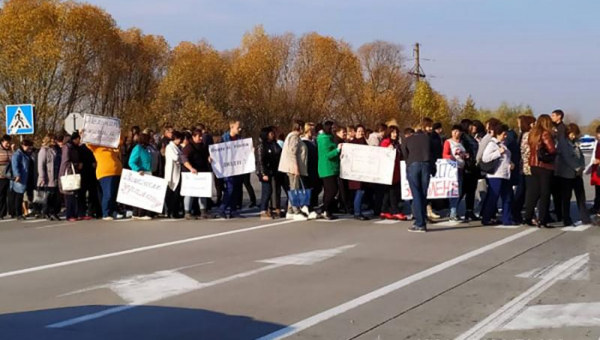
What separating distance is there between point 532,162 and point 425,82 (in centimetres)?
6079

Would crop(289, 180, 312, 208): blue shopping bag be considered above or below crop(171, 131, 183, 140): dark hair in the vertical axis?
below

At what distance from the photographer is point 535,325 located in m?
6.98

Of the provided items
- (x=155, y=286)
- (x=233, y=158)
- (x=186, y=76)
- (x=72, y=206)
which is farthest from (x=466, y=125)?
(x=186, y=76)

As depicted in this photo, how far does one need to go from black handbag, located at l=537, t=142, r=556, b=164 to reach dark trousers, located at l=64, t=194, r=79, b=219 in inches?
373

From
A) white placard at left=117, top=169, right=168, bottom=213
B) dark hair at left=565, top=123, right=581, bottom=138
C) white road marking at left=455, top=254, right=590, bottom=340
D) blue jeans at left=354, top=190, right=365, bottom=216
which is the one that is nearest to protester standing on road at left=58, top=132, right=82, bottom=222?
white placard at left=117, top=169, right=168, bottom=213

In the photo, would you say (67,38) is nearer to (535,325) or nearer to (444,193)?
(444,193)

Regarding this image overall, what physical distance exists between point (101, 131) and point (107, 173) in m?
0.89

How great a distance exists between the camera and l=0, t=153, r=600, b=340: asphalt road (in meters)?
7.04

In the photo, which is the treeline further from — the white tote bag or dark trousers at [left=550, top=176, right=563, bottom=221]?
dark trousers at [left=550, top=176, right=563, bottom=221]

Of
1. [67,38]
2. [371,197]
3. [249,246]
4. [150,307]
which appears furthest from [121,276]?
[67,38]

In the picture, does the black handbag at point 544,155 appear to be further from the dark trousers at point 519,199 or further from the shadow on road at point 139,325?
the shadow on road at point 139,325

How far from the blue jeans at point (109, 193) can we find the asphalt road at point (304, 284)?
2.42m

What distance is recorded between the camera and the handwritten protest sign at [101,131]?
16094 millimetres

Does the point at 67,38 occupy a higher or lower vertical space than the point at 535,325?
higher
